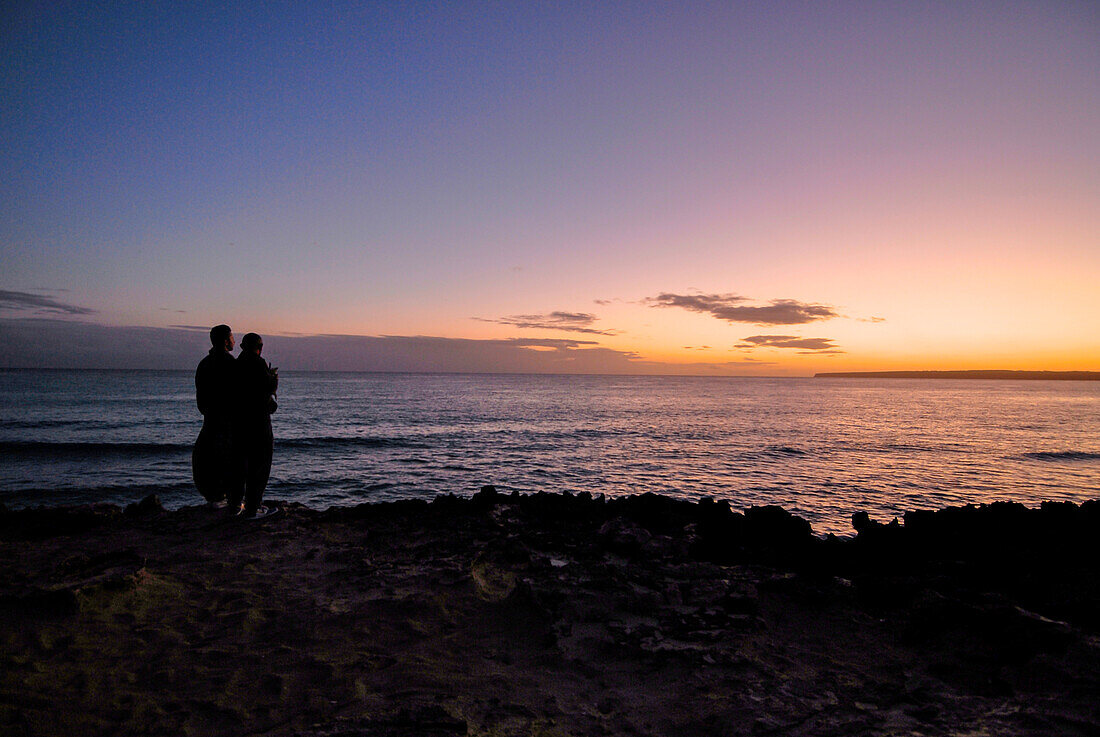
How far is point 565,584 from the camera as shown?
5.90m

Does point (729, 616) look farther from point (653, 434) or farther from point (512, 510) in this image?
point (653, 434)

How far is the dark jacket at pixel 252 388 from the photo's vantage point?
751 centimetres

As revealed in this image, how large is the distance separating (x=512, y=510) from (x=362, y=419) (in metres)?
32.2

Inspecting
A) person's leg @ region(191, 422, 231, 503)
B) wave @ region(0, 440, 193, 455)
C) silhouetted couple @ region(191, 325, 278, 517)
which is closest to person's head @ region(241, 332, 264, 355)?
silhouetted couple @ region(191, 325, 278, 517)

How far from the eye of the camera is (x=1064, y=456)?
89.8 feet

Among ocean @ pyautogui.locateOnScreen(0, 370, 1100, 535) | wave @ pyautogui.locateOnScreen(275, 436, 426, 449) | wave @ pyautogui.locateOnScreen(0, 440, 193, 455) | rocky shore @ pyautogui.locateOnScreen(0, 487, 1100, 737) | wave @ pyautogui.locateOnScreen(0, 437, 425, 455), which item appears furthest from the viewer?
wave @ pyautogui.locateOnScreen(275, 436, 426, 449)

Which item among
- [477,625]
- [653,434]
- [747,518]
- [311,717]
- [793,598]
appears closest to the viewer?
[311,717]

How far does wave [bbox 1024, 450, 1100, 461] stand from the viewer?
Result: 86.9 ft

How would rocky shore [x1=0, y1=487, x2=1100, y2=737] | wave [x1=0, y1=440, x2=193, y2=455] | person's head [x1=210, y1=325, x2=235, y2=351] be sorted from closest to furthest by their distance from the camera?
rocky shore [x1=0, y1=487, x2=1100, y2=737]
person's head [x1=210, y1=325, x2=235, y2=351]
wave [x1=0, y1=440, x2=193, y2=455]

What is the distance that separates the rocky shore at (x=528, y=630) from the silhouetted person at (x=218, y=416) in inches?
28.3

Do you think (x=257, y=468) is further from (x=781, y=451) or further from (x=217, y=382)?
(x=781, y=451)

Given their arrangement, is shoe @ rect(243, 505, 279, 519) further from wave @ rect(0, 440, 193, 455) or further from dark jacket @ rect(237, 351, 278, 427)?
wave @ rect(0, 440, 193, 455)

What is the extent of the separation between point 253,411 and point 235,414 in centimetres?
29

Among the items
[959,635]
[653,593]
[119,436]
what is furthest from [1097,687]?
[119,436]
